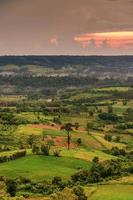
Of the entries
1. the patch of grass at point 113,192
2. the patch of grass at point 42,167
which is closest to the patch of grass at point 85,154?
the patch of grass at point 42,167

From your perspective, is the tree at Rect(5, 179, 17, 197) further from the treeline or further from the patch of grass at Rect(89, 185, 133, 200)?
the treeline

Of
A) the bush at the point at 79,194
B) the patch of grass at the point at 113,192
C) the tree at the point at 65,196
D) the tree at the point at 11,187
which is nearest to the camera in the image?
the tree at the point at 65,196

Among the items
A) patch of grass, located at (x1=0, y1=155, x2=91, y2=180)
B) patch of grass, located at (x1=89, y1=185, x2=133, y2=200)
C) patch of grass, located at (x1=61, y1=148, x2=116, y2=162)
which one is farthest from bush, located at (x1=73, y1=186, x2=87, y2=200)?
patch of grass, located at (x1=61, y1=148, x2=116, y2=162)

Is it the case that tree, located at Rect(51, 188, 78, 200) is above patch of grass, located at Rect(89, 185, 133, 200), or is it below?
above

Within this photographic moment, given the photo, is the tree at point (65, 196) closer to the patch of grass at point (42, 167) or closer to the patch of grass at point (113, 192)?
the patch of grass at point (113, 192)

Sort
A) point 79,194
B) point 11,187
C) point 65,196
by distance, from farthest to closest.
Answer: point 11,187, point 79,194, point 65,196

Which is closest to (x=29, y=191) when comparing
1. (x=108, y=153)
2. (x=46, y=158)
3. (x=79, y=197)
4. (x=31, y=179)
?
(x=31, y=179)

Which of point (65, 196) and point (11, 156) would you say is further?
point (11, 156)

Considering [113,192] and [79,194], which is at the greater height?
[79,194]

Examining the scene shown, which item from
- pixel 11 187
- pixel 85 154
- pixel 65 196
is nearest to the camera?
pixel 65 196

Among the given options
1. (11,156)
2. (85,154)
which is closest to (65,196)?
(11,156)

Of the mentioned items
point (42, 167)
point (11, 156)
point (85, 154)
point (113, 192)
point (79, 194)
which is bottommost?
point (113, 192)

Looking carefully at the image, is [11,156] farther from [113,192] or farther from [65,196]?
[65,196]
